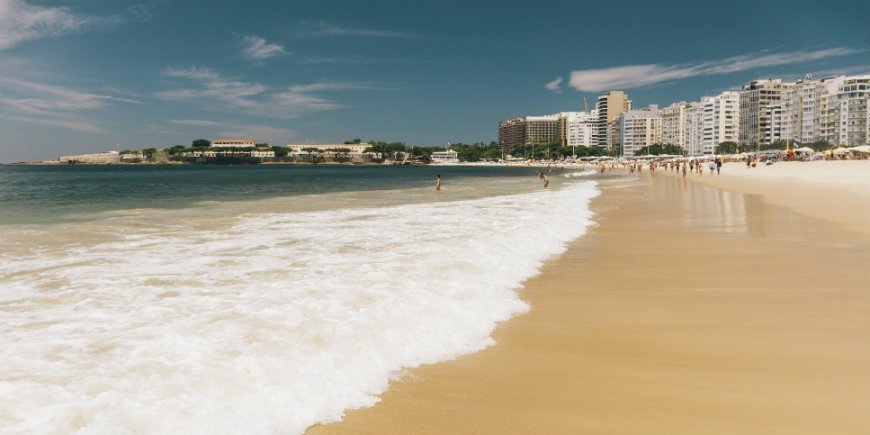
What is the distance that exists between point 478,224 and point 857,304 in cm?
834

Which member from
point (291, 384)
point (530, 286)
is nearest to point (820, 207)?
point (530, 286)

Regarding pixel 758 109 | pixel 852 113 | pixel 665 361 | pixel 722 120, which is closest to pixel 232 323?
pixel 665 361

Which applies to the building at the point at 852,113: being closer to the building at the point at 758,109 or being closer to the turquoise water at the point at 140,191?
the building at the point at 758,109

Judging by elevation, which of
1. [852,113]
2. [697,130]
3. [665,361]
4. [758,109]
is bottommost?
[665,361]

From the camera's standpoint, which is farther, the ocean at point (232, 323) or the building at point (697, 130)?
the building at point (697, 130)

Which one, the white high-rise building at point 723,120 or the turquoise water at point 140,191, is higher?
the white high-rise building at point 723,120

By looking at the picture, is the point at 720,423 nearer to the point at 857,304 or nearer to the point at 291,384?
the point at 291,384

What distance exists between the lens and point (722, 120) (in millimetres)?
182125

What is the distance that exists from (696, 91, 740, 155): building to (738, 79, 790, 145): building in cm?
301

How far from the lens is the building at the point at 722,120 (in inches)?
7141

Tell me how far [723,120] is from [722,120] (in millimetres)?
338

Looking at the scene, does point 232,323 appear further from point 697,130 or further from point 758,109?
point 697,130

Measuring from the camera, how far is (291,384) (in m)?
3.75

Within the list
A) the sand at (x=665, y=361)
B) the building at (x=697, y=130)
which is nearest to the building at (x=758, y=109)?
the building at (x=697, y=130)
